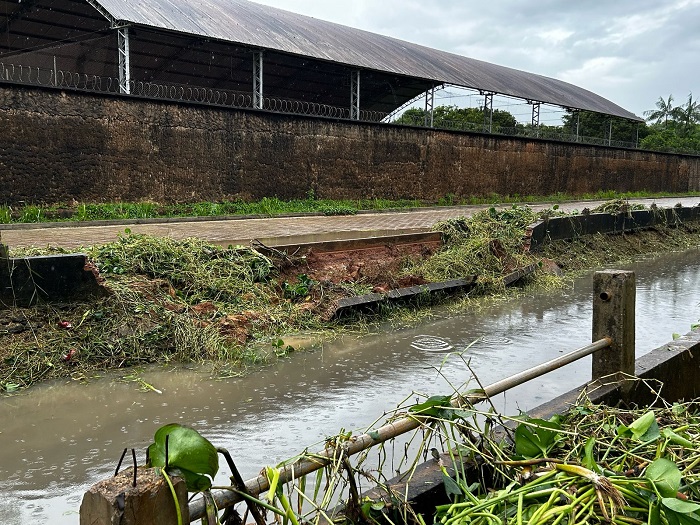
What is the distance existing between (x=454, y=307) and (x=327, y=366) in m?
2.91

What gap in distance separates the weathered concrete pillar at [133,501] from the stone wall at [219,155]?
40.0ft

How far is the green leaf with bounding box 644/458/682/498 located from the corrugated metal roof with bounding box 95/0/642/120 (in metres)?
15.7

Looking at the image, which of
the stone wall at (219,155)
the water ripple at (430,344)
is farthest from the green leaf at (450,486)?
the stone wall at (219,155)

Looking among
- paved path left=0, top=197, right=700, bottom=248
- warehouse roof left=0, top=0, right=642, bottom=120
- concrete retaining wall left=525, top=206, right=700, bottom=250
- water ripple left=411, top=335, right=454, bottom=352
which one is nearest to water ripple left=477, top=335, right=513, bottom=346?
water ripple left=411, top=335, right=454, bottom=352

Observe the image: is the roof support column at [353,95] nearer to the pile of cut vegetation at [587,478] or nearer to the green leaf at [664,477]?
the pile of cut vegetation at [587,478]

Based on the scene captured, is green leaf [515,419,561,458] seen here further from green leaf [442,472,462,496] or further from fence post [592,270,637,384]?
fence post [592,270,637,384]

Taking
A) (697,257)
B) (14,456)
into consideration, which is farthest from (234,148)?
(14,456)

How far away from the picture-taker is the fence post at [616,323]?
12.8 ft

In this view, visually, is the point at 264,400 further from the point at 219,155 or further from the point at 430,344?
the point at 219,155

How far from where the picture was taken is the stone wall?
12516 millimetres

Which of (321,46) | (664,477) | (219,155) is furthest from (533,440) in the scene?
(321,46)

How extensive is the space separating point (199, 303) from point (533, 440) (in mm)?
4511

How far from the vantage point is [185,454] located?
5.25ft

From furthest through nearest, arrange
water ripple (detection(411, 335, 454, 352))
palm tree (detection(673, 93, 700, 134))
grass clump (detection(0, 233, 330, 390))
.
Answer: palm tree (detection(673, 93, 700, 134))
water ripple (detection(411, 335, 454, 352))
grass clump (detection(0, 233, 330, 390))
